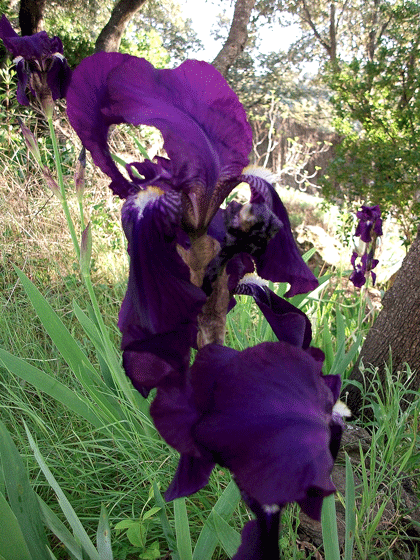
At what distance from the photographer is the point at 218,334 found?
2.07 ft

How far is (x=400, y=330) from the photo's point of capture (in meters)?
2.10

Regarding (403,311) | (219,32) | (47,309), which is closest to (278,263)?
(47,309)

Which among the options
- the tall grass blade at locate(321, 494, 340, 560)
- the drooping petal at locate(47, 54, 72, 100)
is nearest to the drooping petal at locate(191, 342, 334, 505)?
the tall grass blade at locate(321, 494, 340, 560)

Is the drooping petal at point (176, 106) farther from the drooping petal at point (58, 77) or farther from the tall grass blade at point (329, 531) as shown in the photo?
the drooping petal at point (58, 77)

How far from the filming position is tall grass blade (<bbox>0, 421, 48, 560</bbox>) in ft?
2.77

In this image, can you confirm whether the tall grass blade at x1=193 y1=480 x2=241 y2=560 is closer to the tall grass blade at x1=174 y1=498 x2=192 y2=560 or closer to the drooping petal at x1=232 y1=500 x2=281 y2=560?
the tall grass blade at x1=174 y1=498 x2=192 y2=560

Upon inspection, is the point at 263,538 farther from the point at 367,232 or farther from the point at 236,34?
the point at 236,34

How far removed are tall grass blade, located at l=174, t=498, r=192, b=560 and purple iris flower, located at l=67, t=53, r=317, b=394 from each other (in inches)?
15.8

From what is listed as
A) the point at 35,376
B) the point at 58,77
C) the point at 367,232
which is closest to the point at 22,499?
the point at 35,376

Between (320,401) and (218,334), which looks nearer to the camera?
(320,401)

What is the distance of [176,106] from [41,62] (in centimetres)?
154

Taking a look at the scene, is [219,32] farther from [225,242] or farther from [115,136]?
[225,242]

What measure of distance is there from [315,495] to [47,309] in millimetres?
1239

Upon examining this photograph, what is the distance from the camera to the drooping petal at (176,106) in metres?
0.61
